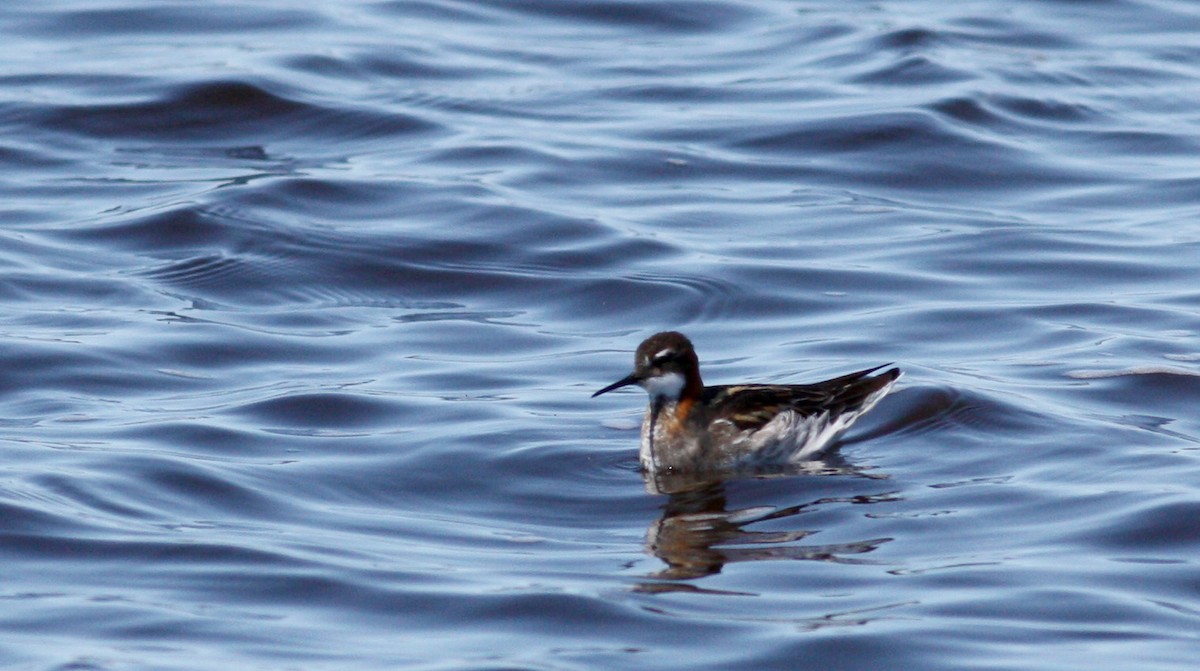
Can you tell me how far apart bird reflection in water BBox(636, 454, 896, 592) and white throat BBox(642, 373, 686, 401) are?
457 mm

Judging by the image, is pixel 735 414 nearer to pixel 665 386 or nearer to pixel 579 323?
pixel 665 386

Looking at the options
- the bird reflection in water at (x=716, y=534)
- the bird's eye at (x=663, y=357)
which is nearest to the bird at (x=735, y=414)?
the bird's eye at (x=663, y=357)

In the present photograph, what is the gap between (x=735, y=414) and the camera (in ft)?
32.1

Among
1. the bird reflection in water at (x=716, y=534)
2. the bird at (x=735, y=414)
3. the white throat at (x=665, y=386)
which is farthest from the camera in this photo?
the white throat at (x=665, y=386)

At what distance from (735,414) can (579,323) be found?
2441 millimetres

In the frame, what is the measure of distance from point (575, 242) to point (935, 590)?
6.39 meters

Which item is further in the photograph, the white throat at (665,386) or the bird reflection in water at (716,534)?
the white throat at (665,386)

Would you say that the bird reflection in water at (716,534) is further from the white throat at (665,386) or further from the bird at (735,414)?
the white throat at (665,386)

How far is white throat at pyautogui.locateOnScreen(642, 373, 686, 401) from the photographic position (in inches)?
384

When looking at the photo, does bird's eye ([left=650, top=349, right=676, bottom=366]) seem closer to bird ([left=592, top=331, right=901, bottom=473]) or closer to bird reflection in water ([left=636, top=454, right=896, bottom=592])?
bird ([left=592, top=331, right=901, bottom=473])

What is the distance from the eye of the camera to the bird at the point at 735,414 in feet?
31.5

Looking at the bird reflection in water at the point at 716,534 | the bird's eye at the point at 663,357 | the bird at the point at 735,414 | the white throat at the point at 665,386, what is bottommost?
the bird reflection in water at the point at 716,534

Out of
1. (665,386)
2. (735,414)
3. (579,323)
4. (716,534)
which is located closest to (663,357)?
(665,386)

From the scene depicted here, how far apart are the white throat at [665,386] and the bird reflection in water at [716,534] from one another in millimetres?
457
